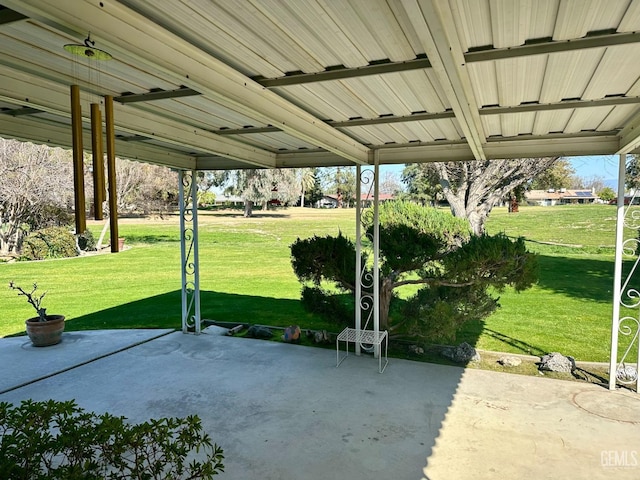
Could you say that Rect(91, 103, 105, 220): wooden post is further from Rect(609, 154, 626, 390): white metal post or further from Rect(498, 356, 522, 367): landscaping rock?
Rect(498, 356, 522, 367): landscaping rock

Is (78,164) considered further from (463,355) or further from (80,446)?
(463,355)

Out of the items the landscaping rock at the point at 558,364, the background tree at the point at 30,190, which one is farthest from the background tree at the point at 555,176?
the background tree at the point at 30,190

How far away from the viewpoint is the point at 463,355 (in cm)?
486

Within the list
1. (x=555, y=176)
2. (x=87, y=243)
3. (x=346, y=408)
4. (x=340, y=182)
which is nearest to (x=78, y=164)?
(x=346, y=408)

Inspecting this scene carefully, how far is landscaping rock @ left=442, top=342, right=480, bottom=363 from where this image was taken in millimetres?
4852

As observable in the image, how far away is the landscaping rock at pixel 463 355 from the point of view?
15.9ft

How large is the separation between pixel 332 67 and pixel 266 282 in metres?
9.67

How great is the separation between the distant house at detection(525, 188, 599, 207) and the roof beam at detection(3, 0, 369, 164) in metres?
20.3

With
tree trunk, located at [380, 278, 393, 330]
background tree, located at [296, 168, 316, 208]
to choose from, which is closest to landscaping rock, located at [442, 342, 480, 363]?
tree trunk, located at [380, 278, 393, 330]

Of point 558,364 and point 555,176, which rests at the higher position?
point 555,176

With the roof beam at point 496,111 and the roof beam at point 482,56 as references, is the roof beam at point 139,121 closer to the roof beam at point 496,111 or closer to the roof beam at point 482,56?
the roof beam at point 496,111

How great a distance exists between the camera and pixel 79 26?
1271 millimetres

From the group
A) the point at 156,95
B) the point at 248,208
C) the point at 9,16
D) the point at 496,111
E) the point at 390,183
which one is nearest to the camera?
the point at 9,16

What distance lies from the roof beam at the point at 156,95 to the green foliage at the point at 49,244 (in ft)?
40.9
